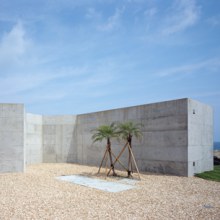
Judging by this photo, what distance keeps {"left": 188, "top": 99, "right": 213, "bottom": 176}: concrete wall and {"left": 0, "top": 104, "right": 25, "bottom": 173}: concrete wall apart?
24.9 ft

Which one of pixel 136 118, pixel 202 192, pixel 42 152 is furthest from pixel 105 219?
pixel 42 152

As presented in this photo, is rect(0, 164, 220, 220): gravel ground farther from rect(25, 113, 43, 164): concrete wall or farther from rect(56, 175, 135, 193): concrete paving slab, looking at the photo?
rect(25, 113, 43, 164): concrete wall

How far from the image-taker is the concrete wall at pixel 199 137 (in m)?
9.83

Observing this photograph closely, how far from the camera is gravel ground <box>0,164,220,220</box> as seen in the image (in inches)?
201

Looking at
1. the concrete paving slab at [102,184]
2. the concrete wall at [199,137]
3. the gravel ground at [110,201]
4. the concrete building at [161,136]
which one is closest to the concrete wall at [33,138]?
the concrete building at [161,136]

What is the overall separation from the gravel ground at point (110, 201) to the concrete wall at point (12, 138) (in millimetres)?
1853

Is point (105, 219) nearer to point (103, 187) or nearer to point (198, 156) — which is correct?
point (103, 187)

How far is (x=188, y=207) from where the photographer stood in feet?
18.4

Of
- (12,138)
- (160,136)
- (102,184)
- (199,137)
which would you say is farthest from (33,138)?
(199,137)

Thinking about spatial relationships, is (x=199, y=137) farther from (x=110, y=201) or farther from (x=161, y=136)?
(x=110, y=201)

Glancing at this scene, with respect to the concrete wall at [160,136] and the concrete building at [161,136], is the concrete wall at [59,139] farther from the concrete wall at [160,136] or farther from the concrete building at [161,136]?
the concrete wall at [160,136]

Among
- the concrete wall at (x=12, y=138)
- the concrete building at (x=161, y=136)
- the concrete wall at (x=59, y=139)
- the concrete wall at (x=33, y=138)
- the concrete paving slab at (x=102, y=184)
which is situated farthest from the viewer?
the concrete wall at (x=59, y=139)

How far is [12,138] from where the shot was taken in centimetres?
1077

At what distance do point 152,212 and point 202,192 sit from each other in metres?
2.66
